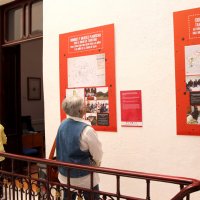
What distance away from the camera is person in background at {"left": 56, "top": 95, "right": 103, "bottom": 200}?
88.6 inches

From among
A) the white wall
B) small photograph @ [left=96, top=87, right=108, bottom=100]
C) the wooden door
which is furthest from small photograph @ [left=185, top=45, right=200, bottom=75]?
the wooden door

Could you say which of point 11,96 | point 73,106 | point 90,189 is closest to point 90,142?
point 73,106

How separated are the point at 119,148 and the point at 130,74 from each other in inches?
27.9

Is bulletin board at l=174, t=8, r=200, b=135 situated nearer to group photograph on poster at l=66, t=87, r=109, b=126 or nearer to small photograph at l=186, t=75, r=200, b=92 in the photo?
small photograph at l=186, t=75, r=200, b=92

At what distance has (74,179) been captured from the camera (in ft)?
7.58

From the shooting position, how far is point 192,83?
2451 mm

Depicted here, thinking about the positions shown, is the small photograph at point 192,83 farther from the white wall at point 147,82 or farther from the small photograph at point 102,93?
the small photograph at point 102,93

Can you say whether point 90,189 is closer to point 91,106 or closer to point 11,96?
point 91,106

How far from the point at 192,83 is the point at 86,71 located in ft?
3.60

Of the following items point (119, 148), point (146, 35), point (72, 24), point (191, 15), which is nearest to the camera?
point (191, 15)

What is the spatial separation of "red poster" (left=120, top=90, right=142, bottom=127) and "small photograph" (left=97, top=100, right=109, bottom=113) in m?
0.18

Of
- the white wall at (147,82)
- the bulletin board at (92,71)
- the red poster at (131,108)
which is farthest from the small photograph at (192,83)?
the bulletin board at (92,71)

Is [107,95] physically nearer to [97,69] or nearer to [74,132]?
[97,69]

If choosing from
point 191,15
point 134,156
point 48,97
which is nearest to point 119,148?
point 134,156
